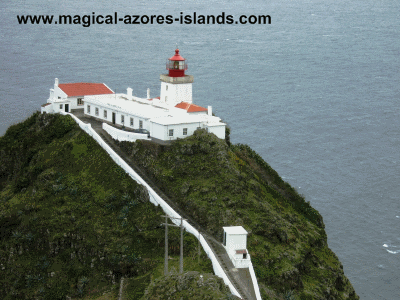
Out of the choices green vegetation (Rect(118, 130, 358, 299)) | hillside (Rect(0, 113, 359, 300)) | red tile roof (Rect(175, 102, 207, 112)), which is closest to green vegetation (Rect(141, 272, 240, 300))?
hillside (Rect(0, 113, 359, 300))

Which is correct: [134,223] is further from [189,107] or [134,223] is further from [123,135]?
[189,107]

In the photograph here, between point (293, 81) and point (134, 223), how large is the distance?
2851 inches

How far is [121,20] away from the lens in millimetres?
153625

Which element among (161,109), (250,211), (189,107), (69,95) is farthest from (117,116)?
(250,211)

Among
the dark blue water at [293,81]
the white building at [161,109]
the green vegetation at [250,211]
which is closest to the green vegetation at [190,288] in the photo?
the green vegetation at [250,211]

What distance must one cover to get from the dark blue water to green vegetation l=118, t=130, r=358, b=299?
1225 cm

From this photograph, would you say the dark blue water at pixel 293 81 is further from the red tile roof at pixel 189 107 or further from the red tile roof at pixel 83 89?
the red tile roof at pixel 83 89

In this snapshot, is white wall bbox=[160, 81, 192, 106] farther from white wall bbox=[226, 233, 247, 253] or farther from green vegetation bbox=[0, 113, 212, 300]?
white wall bbox=[226, 233, 247, 253]

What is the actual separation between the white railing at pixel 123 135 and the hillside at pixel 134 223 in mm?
623

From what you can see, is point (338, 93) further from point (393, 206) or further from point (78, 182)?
point (78, 182)

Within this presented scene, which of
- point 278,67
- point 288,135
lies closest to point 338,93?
point 278,67

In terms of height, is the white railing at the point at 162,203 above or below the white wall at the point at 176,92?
below

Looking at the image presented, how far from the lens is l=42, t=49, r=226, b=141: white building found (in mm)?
56094

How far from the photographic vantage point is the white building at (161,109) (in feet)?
184
